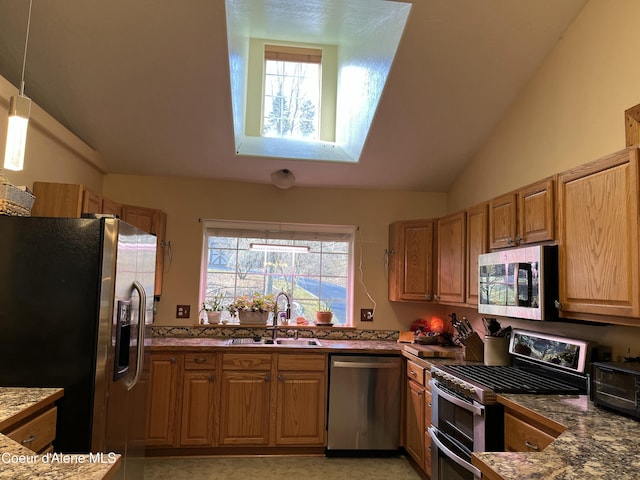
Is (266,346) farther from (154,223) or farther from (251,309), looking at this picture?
(154,223)

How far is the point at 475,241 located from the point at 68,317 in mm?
2565

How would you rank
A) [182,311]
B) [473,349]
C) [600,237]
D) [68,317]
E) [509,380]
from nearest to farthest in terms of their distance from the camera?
[600,237]
[68,317]
[509,380]
[473,349]
[182,311]

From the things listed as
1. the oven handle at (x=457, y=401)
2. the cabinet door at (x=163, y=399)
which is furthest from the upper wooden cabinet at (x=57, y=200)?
the oven handle at (x=457, y=401)

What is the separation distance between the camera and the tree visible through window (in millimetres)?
4141

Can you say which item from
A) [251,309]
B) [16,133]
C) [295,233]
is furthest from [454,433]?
[16,133]

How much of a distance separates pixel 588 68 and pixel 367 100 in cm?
153

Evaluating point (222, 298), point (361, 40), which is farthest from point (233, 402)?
point (361, 40)

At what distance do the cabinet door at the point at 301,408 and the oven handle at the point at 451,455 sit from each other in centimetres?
103

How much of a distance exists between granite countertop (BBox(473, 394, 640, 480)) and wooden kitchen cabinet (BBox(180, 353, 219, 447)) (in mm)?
2411

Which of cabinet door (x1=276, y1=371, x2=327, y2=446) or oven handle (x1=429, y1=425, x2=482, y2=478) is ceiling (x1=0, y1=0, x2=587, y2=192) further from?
oven handle (x1=429, y1=425, x2=482, y2=478)

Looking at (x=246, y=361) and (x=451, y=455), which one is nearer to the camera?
(x=451, y=455)

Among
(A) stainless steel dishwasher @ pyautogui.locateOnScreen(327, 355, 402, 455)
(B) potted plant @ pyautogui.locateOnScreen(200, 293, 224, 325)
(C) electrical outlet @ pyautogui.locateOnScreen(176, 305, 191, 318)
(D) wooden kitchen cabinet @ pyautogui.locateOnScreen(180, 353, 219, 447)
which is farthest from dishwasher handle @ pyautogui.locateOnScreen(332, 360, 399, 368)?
(C) electrical outlet @ pyautogui.locateOnScreen(176, 305, 191, 318)

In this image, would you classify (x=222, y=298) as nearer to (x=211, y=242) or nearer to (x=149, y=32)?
(x=211, y=242)

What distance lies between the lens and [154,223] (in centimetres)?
384
